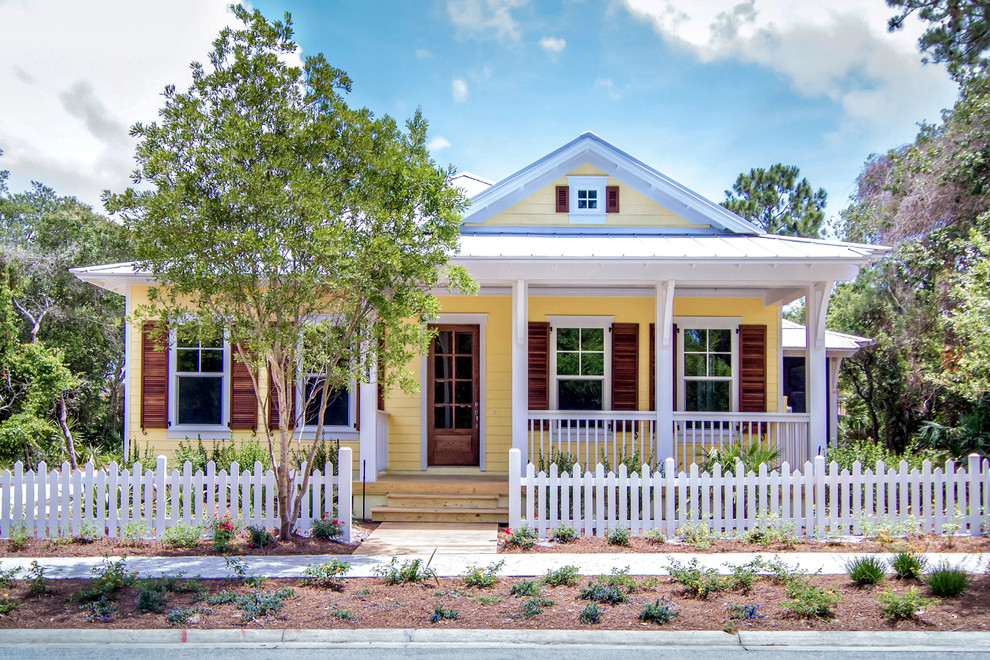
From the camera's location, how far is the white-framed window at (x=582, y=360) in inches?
529

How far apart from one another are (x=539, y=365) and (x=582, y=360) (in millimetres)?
772

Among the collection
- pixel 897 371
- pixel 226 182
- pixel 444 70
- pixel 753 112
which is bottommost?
pixel 897 371

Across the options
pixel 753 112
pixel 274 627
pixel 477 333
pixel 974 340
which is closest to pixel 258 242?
pixel 274 627

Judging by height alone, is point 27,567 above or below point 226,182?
below

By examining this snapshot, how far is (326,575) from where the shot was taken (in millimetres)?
7227

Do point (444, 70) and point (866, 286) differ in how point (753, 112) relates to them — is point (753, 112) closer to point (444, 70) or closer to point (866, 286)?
point (866, 286)

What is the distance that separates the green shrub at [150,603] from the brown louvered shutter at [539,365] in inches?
299

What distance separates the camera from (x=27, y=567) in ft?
26.2

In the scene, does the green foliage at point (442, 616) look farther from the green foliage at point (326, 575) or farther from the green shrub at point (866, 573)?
the green shrub at point (866, 573)

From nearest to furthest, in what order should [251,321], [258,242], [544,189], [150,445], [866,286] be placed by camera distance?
1. [258,242]
2. [251,321]
3. [150,445]
4. [544,189]
5. [866,286]

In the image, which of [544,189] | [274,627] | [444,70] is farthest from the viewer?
[444,70]

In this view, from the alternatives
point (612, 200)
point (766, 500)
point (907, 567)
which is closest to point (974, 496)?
point (766, 500)

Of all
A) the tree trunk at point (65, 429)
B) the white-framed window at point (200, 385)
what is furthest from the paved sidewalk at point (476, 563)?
the tree trunk at point (65, 429)

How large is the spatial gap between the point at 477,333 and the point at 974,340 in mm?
7404
